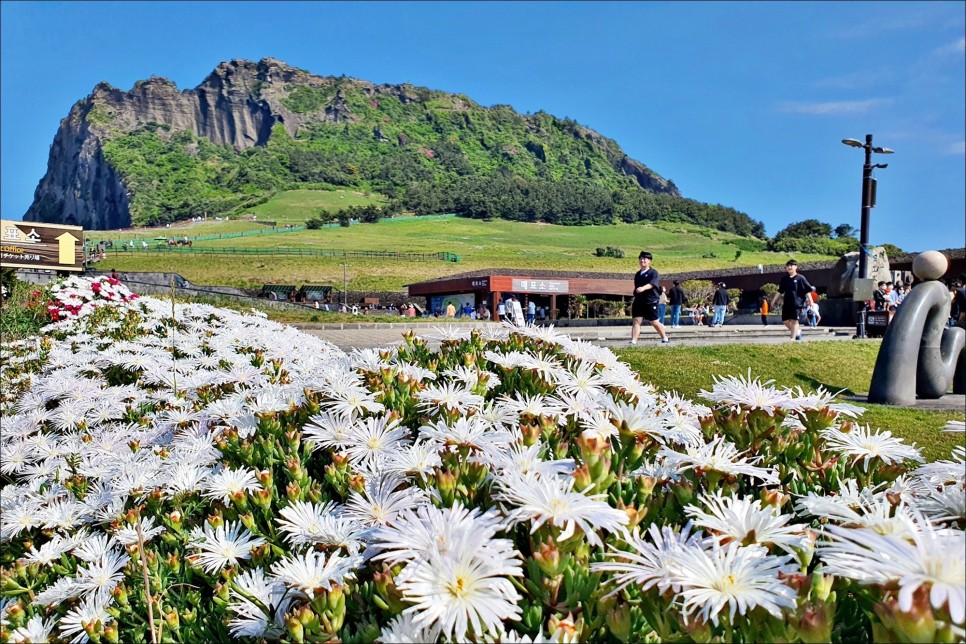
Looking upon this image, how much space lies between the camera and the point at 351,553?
1.39 meters

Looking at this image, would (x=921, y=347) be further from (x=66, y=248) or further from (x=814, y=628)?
(x=66, y=248)

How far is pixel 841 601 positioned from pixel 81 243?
73.5 ft

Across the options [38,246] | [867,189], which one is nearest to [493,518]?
[38,246]

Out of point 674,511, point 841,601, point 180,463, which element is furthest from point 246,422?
point 841,601

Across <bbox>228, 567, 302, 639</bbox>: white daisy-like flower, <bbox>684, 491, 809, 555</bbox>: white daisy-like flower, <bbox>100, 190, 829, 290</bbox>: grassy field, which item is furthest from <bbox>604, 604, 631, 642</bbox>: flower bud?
<bbox>100, 190, 829, 290</bbox>: grassy field

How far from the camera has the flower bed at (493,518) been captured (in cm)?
98

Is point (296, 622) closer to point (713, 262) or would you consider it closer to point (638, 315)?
point (638, 315)

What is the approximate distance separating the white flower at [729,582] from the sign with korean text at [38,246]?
19.5m

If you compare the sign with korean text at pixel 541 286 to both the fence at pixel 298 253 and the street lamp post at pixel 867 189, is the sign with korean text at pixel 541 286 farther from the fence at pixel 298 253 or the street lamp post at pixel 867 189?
the fence at pixel 298 253

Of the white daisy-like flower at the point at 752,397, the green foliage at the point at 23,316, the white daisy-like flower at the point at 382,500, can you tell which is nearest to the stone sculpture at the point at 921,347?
the white daisy-like flower at the point at 752,397

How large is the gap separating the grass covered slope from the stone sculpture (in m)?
58.0

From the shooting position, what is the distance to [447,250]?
9300 cm

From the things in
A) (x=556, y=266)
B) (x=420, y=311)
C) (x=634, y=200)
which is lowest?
(x=420, y=311)

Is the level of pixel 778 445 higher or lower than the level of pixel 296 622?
higher
